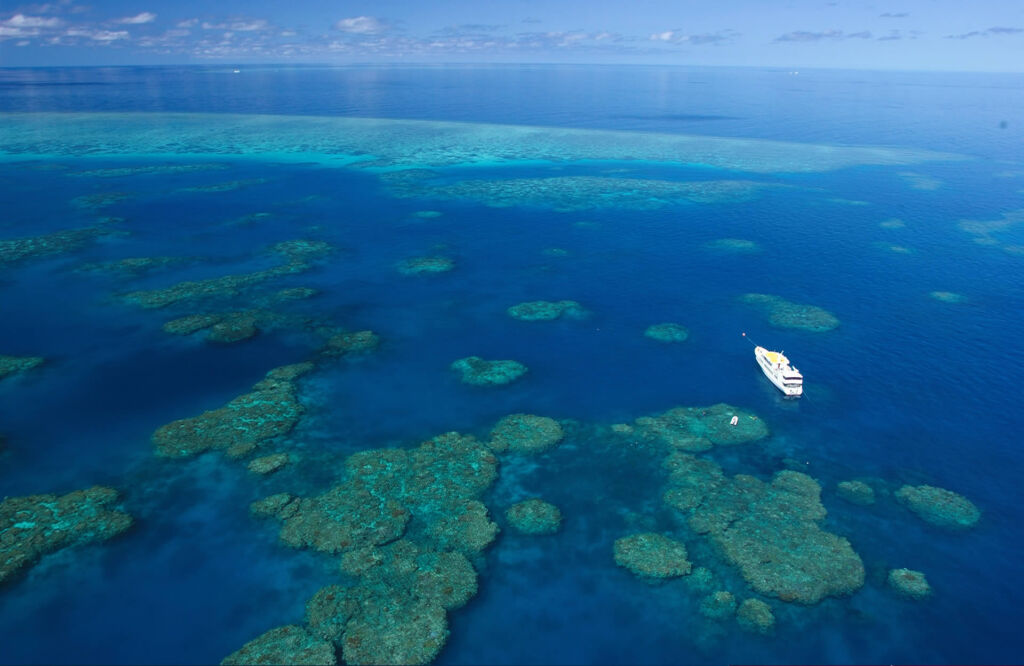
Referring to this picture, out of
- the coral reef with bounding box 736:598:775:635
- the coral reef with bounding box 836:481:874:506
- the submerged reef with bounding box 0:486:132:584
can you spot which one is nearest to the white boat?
the coral reef with bounding box 836:481:874:506

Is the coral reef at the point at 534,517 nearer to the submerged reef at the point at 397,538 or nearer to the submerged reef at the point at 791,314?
the submerged reef at the point at 397,538

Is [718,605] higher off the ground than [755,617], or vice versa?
[755,617]

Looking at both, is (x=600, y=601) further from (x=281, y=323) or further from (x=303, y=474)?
(x=281, y=323)

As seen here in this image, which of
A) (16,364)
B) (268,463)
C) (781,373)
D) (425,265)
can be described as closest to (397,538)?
(268,463)

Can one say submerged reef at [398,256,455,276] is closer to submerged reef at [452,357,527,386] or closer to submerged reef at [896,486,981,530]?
submerged reef at [452,357,527,386]

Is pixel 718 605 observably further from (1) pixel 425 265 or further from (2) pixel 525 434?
(1) pixel 425 265

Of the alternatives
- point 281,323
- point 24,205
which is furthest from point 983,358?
point 24,205
